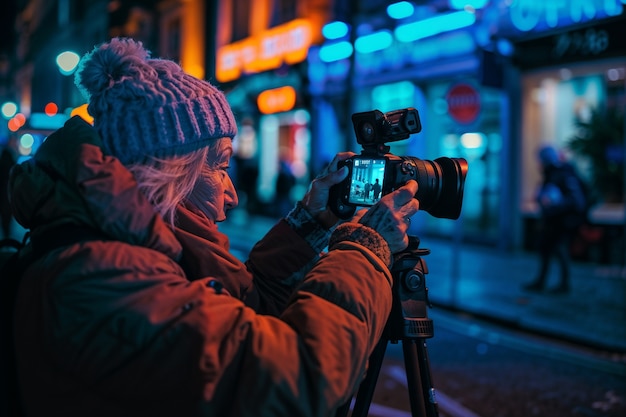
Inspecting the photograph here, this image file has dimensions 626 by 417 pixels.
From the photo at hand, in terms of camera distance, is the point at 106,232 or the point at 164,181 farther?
the point at 164,181

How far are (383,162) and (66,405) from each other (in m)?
1.08

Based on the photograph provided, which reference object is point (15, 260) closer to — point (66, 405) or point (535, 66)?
point (66, 405)

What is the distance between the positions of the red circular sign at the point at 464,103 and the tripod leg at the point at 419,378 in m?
5.64

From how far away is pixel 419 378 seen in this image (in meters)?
1.78

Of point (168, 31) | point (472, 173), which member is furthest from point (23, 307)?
point (168, 31)

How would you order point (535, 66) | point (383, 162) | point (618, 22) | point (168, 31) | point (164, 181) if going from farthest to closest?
point (168, 31), point (535, 66), point (618, 22), point (383, 162), point (164, 181)

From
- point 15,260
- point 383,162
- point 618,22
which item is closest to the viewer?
point 15,260

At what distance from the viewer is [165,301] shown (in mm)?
1177

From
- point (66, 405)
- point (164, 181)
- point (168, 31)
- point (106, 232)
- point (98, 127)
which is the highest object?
point (168, 31)

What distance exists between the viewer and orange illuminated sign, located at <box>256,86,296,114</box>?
655 inches

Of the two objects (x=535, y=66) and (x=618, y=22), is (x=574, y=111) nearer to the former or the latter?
(x=535, y=66)

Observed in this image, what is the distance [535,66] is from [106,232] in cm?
1089

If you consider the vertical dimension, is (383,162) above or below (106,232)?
above

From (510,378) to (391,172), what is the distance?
3520 millimetres
